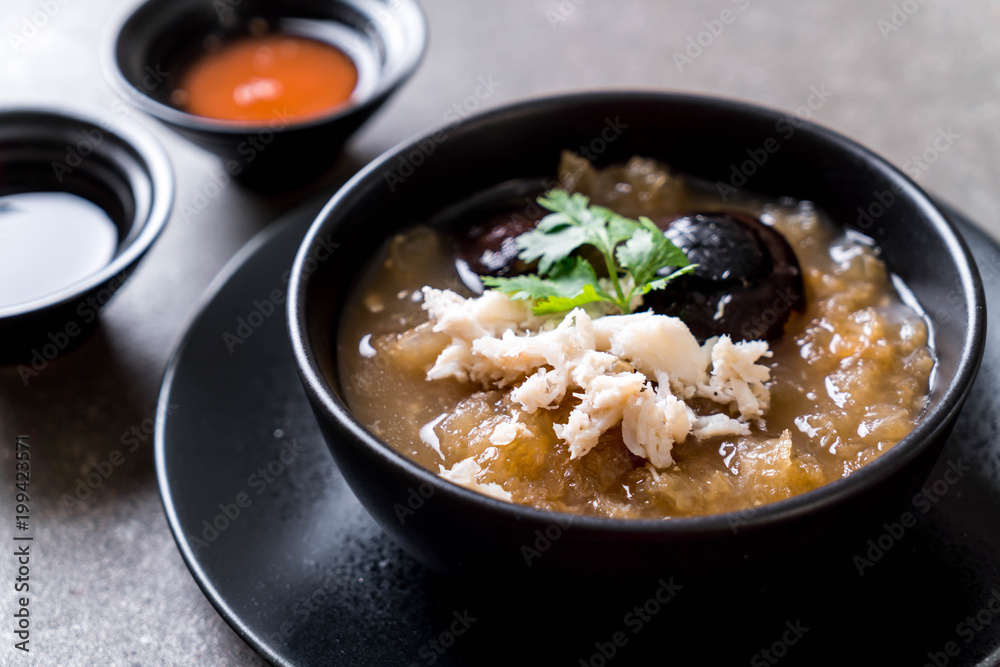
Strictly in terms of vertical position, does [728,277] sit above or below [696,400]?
above

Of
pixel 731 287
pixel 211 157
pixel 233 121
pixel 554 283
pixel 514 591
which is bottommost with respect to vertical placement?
pixel 211 157

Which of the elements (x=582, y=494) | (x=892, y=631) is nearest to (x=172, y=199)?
(x=582, y=494)

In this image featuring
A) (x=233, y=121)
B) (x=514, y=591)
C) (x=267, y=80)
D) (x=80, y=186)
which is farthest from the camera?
(x=267, y=80)

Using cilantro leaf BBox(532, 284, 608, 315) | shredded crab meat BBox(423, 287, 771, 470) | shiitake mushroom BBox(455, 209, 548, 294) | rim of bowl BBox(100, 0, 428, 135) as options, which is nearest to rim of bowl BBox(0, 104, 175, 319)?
rim of bowl BBox(100, 0, 428, 135)

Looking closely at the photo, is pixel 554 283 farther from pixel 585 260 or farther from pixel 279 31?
pixel 279 31

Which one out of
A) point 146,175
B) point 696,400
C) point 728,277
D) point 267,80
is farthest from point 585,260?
point 267,80

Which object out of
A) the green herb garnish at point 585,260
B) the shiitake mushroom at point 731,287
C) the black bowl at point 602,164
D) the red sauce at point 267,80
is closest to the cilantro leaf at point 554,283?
the green herb garnish at point 585,260
